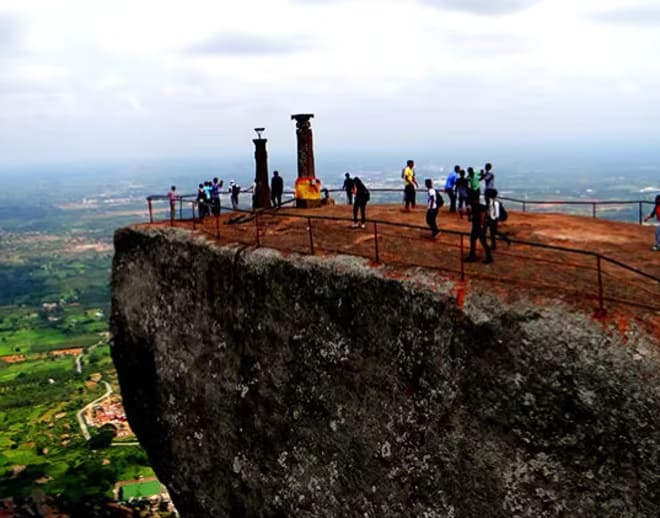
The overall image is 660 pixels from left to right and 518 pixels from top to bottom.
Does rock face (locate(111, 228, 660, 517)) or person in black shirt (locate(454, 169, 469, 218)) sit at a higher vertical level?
person in black shirt (locate(454, 169, 469, 218))

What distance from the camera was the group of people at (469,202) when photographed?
13344 mm

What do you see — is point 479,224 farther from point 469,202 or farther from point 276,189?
point 276,189

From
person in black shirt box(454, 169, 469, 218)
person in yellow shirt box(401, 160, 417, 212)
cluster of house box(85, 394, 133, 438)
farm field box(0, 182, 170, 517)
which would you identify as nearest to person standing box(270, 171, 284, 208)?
person in yellow shirt box(401, 160, 417, 212)

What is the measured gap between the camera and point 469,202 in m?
18.1

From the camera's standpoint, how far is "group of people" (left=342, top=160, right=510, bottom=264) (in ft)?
43.8

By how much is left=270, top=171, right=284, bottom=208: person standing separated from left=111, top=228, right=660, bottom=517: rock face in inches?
255

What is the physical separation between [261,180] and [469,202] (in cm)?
893

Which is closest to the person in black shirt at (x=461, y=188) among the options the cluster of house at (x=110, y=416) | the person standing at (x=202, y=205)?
the person standing at (x=202, y=205)

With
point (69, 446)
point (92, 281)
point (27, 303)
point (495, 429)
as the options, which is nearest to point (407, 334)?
point (495, 429)

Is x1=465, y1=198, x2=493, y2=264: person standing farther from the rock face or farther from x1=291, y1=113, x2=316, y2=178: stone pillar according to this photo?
x1=291, y1=113, x2=316, y2=178: stone pillar

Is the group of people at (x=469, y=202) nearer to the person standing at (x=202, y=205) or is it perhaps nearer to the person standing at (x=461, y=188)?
the person standing at (x=461, y=188)

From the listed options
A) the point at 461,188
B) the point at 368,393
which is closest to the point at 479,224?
the point at 368,393

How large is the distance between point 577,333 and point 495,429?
7.03ft

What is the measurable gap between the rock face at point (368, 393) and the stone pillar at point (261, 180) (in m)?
5.89
